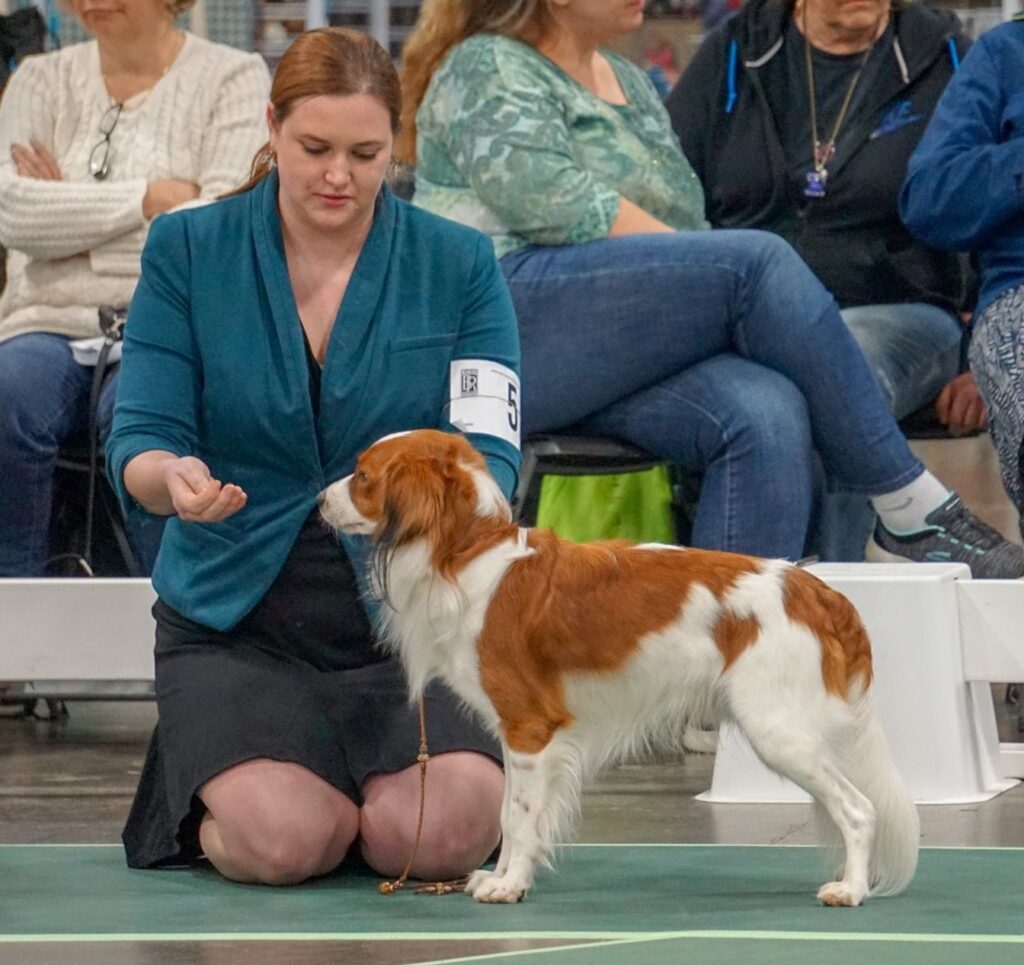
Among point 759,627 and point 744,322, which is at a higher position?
point 744,322

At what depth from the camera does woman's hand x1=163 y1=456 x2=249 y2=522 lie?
2738mm

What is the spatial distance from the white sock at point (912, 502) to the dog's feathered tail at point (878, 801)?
48.1 inches

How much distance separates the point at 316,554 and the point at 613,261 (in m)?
1.19

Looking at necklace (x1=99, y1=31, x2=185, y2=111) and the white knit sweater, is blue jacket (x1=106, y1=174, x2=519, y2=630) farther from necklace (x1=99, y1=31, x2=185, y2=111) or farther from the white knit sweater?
necklace (x1=99, y1=31, x2=185, y2=111)

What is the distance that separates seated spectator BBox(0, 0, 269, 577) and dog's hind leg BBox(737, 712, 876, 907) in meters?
1.84

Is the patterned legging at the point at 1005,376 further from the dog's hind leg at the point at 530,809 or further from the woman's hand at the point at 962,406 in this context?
the dog's hind leg at the point at 530,809

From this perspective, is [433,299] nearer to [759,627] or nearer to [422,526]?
[422,526]

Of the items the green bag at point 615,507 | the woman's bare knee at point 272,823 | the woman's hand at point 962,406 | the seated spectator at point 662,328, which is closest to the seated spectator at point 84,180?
the seated spectator at point 662,328

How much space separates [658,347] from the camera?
13.1 ft

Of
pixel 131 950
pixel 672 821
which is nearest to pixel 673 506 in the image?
pixel 672 821

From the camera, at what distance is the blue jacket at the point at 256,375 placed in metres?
3.00

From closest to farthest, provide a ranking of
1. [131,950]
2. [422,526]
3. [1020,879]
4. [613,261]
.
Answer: [131,950] → [422,526] → [1020,879] → [613,261]

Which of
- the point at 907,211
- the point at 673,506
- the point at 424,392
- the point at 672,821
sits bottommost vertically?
the point at 672,821

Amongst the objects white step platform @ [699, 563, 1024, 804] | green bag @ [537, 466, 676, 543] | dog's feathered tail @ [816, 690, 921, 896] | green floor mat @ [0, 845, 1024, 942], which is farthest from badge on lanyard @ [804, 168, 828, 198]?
dog's feathered tail @ [816, 690, 921, 896]
